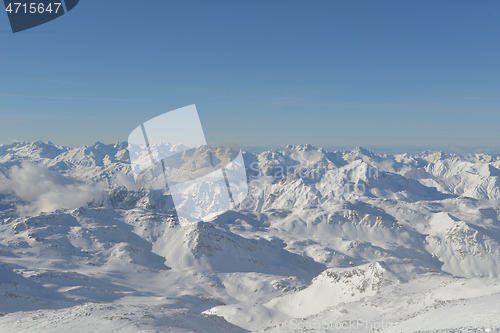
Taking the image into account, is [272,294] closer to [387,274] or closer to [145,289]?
[145,289]

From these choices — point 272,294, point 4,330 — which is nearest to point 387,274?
point 272,294

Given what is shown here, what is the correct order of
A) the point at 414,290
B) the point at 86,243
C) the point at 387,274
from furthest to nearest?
the point at 86,243
the point at 387,274
the point at 414,290

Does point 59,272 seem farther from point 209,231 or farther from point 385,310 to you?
point 385,310

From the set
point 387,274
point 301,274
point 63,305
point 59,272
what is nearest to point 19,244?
point 59,272

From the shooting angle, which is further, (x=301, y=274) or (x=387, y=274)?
(x=301, y=274)

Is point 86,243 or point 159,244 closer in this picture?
point 86,243

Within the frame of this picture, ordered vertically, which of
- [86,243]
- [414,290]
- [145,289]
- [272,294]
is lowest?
[272,294]

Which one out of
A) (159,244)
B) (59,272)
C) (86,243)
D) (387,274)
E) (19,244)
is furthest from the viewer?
(159,244)

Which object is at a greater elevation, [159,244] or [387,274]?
[387,274]

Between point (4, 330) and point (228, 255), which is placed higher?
point (4, 330)
